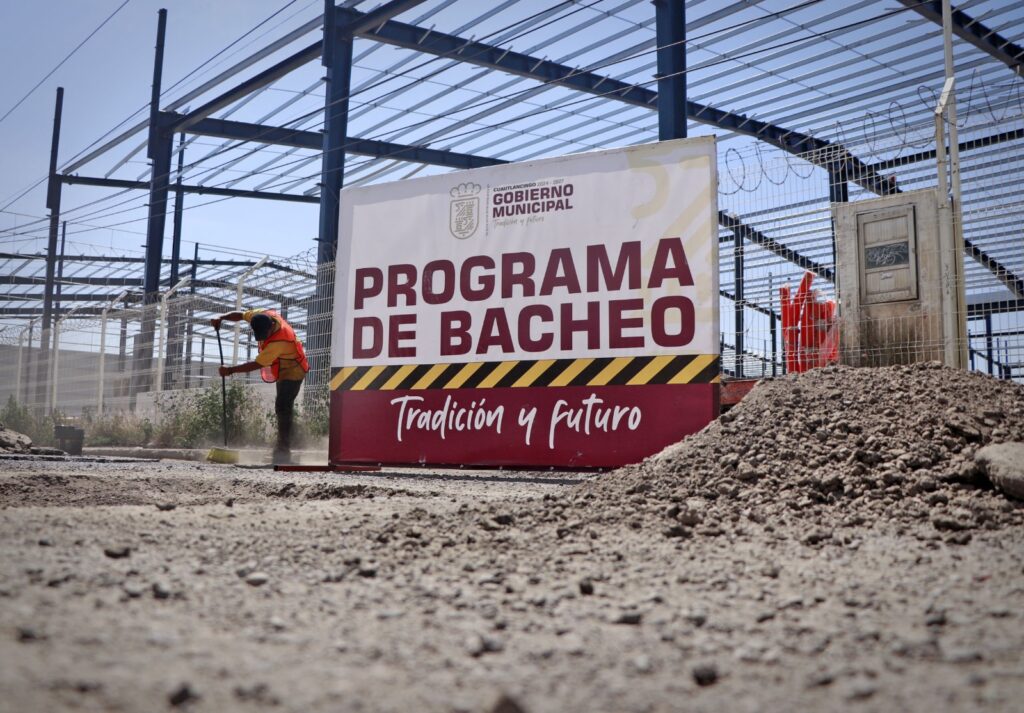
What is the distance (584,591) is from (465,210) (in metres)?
6.43

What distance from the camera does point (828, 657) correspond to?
7.14 feet

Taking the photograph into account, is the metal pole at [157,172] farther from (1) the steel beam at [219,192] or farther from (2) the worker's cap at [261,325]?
(2) the worker's cap at [261,325]

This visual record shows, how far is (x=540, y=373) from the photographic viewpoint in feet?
27.0

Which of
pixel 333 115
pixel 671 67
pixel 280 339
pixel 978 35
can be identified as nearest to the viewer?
pixel 280 339

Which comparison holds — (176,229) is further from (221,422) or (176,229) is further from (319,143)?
(221,422)

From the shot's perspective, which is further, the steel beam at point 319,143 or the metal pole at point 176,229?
the metal pole at point 176,229

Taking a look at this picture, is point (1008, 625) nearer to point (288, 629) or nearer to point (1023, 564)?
point (1023, 564)

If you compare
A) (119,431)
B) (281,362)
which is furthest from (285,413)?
(119,431)

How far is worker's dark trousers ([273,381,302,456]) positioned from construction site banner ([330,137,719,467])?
77.1 inches

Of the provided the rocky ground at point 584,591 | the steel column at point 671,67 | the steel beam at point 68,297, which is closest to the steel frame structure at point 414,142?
the steel column at point 671,67

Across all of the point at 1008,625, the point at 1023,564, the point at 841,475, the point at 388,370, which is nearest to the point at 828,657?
the point at 1008,625

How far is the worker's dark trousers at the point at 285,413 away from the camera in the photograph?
1106 centimetres

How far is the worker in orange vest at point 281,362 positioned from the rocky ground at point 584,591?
5543 millimetres

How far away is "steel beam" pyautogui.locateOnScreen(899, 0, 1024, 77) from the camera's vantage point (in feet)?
42.7
